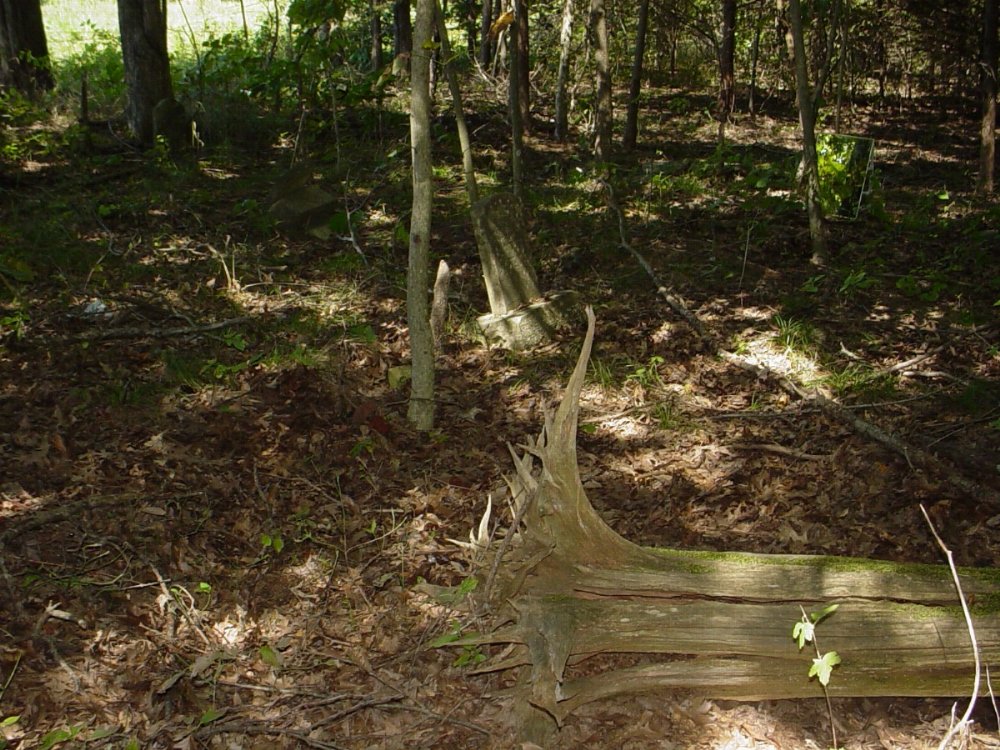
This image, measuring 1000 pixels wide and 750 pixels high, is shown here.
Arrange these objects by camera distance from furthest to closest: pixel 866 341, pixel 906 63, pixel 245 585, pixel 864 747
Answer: pixel 906 63
pixel 866 341
pixel 245 585
pixel 864 747

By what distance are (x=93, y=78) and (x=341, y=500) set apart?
12951 millimetres

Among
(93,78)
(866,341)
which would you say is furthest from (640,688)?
(93,78)

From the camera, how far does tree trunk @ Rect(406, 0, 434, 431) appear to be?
16.0 feet

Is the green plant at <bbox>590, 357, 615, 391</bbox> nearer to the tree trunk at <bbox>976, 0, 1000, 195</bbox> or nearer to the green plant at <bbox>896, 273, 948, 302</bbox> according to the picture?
the green plant at <bbox>896, 273, 948, 302</bbox>

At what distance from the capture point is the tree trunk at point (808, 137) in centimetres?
768

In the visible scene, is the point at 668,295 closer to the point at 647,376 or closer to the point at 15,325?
the point at 647,376

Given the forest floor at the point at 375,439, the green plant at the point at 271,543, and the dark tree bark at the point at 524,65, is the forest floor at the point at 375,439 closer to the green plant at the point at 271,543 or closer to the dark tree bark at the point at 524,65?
the green plant at the point at 271,543

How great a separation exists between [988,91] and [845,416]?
8059 millimetres

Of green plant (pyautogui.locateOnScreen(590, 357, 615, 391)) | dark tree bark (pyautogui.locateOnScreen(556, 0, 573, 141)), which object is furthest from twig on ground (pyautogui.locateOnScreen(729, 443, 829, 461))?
dark tree bark (pyautogui.locateOnScreen(556, 0, 573, 141))

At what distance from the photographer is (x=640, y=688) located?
3.63m

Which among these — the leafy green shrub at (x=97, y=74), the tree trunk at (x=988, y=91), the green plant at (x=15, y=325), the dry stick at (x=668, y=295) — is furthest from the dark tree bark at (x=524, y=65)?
the green plant at (x=15, y=325)

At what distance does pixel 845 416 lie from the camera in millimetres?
5586

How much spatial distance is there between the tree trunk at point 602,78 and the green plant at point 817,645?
28.6 ft

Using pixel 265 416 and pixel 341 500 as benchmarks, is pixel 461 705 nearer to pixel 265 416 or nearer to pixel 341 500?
pixel 341 500
